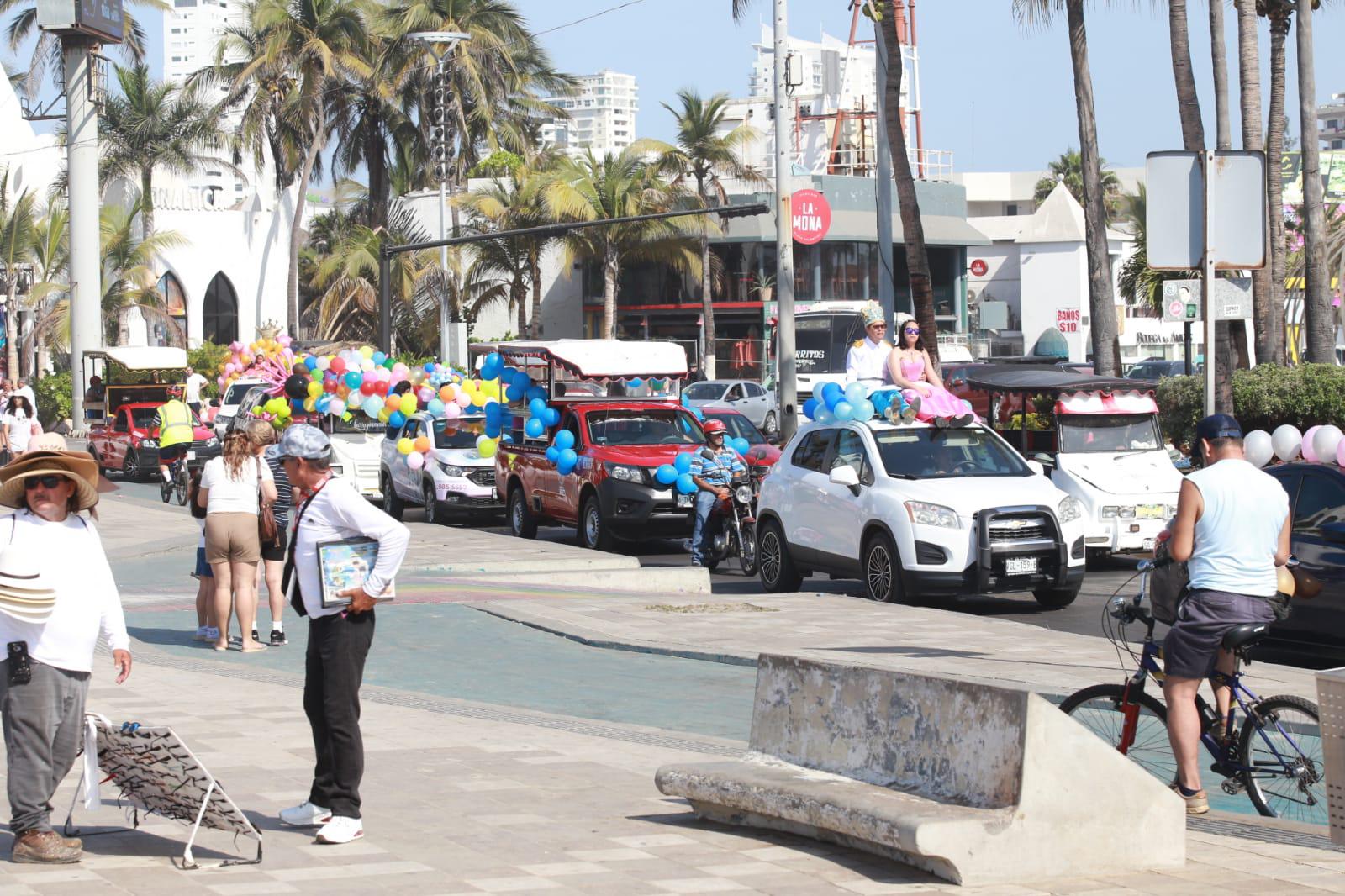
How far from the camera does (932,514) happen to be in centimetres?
1535

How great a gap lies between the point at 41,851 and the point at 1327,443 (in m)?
11.4

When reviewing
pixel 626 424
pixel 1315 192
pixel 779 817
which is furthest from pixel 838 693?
pixel 1315 192

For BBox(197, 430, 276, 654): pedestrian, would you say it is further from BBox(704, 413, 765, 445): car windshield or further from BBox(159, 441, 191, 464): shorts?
BBox(704, 413, 765, 445): car windshield

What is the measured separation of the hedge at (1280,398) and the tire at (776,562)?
10.9 metres

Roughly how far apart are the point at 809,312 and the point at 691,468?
32921 mm

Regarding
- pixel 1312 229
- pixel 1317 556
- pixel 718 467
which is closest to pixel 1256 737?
pixel 1317 556

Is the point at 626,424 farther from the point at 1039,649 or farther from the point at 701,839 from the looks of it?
the point at 701,839

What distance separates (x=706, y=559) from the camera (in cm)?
1945

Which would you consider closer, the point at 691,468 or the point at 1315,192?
the point at 691,468

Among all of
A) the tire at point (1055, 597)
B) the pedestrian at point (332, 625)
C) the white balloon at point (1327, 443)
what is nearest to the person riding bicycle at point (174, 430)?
the tire at point (1055, 597)

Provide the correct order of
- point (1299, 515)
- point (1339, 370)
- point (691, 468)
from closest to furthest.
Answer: point (1299, 515), point (691, 468), point (1339, 370)

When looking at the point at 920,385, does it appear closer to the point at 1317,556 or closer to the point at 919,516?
the point at 919,516

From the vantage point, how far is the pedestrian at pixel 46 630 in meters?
6.46

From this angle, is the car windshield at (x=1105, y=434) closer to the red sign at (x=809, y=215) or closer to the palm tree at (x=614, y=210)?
the red sign at (x=809, y=215)
